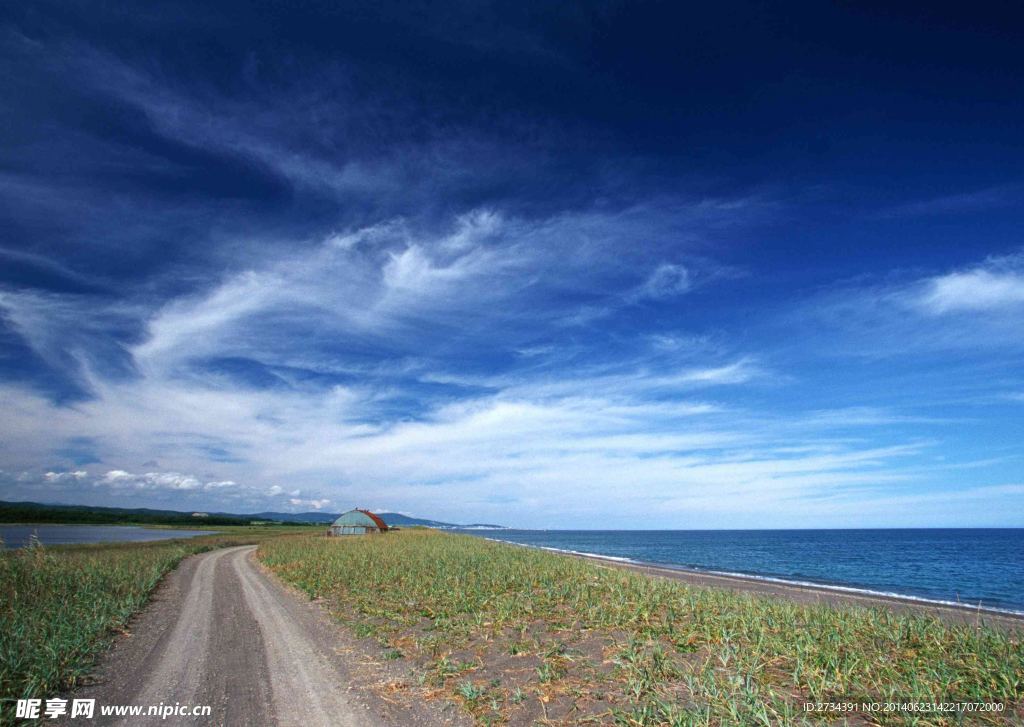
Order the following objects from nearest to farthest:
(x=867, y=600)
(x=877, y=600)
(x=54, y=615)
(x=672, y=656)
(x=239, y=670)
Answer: (x=672, y=656)
(x=239, y=670)
(x=54, y=615)
(x=867, y=600)
(x=877, y=600)

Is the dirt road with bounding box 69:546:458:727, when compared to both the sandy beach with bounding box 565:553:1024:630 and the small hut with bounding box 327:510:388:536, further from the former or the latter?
the small hut with bounding box 327:510:388:536

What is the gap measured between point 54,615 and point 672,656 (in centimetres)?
1876

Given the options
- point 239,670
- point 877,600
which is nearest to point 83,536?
point 239,670

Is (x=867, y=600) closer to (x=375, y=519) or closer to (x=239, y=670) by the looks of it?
(x=239, y=670)

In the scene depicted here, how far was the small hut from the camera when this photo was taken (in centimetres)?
9081

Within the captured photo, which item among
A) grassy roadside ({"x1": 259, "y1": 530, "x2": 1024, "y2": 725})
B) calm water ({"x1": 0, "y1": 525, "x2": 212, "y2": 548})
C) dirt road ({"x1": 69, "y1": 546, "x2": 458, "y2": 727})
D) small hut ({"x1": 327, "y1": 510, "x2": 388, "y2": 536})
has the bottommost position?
calm water ({"x1": 0, "y1": 525, "x2": 212, "y2": 548})

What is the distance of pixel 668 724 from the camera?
853cm

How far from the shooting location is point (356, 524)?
9244cm

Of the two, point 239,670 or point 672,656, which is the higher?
point 672,656

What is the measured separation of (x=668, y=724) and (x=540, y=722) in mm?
2397

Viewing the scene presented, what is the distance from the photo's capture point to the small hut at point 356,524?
298 ft

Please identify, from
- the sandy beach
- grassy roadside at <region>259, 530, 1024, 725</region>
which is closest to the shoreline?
the sandy beach

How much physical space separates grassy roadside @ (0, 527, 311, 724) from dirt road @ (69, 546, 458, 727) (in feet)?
2.21

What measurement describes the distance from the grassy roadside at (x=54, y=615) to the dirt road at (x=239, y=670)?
67 centimetres
